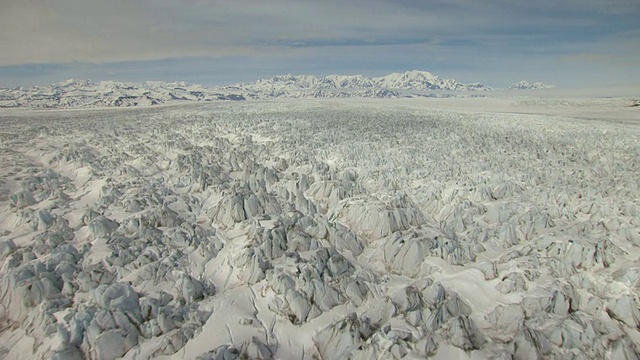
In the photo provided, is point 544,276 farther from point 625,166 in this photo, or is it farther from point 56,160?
point 56,160

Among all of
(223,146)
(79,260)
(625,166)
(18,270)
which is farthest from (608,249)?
(223,146)

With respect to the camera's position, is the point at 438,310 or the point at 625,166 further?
the point at 625,166

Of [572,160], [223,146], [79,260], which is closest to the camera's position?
[79,260]

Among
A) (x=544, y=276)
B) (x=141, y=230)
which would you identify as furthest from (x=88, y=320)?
(x=544, y=276)

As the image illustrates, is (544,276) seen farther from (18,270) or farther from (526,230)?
(18,270)

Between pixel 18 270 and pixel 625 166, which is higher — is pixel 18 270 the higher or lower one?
the lower one

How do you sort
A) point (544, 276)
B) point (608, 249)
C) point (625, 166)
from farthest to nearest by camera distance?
point (625, 166) → point (608, 249) → point (544, 276)
